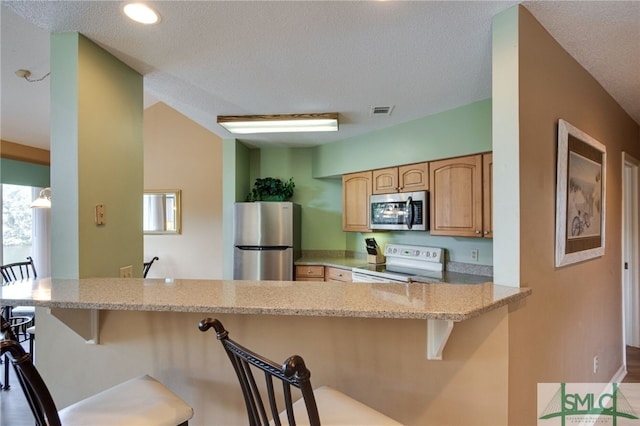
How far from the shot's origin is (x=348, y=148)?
3707 mm

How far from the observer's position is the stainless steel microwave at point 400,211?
114 inches

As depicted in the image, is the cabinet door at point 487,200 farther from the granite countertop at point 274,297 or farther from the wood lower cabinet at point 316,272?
the wood lower cabinet at point 316,272

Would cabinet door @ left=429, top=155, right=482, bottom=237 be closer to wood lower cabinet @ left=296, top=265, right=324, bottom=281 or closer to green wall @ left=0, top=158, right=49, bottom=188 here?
wood lower cabinet @ left=296, top=265, right=324, bottom=281

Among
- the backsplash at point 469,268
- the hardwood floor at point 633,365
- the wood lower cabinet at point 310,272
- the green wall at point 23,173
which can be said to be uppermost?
the green wall at point 23,173

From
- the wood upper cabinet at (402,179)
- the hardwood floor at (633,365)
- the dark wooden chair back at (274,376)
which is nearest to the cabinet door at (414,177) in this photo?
the wood upper cabinet at (402,179)

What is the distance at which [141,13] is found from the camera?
146 cm

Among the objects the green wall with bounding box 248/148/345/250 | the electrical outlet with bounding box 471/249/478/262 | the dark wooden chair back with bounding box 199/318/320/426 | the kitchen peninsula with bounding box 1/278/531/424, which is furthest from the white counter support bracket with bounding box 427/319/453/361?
the green wall with bounding box 248/148/345/250

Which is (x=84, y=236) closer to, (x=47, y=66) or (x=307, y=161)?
(x=47, y=66)

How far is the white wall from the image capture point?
479cm

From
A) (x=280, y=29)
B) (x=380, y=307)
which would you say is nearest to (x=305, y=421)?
(x=380, y=307)

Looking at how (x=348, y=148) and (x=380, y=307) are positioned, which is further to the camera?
(x=348, y=148)

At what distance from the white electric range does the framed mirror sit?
9.88 ft

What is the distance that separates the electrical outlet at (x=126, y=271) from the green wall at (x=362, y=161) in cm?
214

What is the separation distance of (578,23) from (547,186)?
2.60 feet
